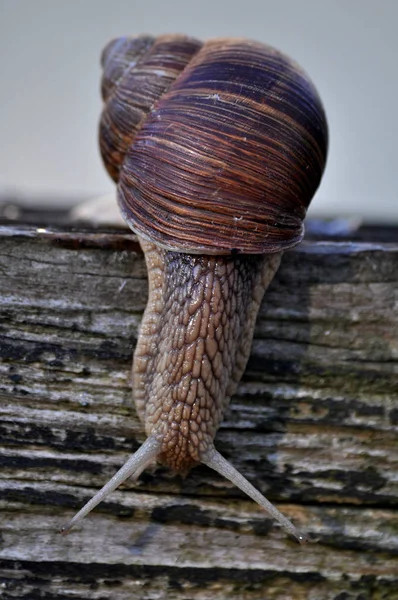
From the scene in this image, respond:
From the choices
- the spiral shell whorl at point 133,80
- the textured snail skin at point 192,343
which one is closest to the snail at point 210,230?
the textured snail skin at point 192,343

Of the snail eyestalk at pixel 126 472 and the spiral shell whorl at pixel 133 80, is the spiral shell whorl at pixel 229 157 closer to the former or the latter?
the spiral shell whorl at pixel 133 80

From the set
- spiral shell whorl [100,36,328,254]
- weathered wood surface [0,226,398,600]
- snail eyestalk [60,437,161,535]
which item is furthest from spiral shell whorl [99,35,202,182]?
snail eyestalk [60,437,161,535]

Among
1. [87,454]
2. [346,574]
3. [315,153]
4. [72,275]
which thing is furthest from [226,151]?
[346,574]

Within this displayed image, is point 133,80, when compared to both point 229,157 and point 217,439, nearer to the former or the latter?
point 229,157

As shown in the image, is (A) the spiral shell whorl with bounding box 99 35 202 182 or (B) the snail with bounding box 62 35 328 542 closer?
(B) the snail with bounding box 62 35 328 542

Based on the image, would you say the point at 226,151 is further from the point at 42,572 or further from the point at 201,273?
the point at 42,572

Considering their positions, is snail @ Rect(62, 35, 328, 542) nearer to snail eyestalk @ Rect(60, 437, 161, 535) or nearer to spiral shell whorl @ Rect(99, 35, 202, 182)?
snail eyestalk @ Rect(60, 437, 161, 535)
